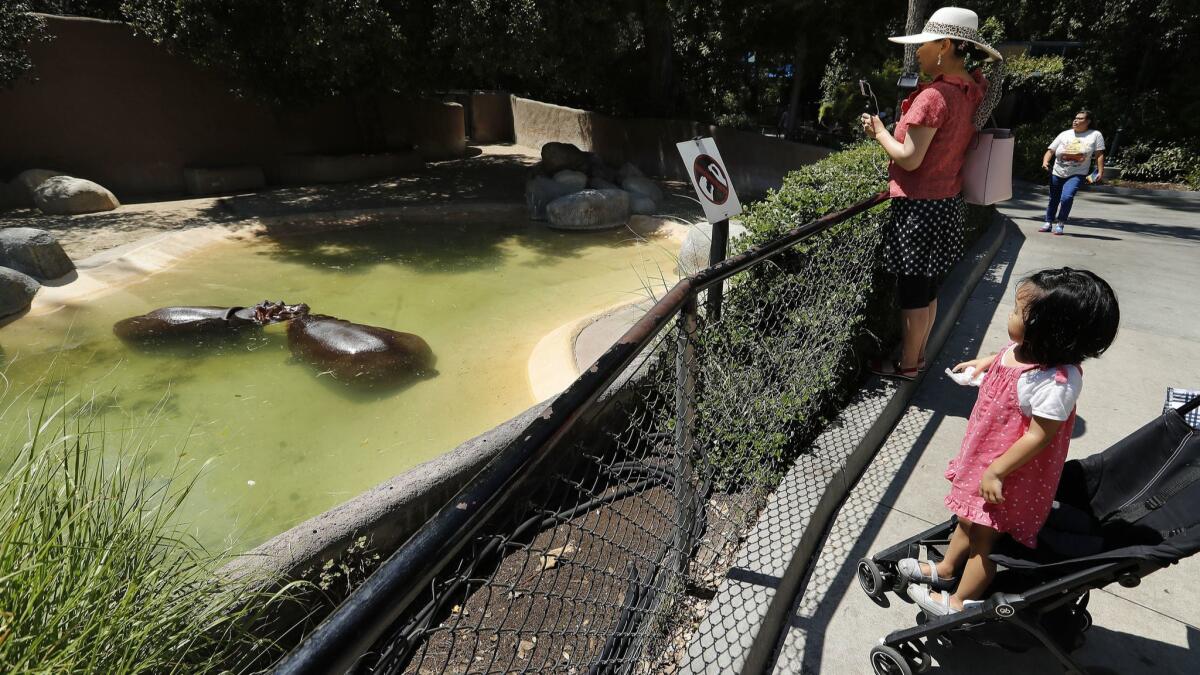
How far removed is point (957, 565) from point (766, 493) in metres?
0.76

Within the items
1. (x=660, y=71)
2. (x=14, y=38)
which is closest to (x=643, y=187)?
(x=660, y=71)

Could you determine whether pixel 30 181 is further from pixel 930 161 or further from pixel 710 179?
pixel 930 161

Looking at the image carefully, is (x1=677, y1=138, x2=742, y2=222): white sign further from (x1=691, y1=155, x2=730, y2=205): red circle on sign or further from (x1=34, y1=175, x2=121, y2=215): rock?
(x1=34, y1=175, x2=121, y2=215): rock

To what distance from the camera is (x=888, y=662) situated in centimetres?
192

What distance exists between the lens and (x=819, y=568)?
7.70 ft

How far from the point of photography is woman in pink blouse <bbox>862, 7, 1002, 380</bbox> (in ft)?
9.41

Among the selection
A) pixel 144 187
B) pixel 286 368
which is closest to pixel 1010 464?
pixel 286 368

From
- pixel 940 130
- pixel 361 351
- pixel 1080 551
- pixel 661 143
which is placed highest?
pixel 940 130

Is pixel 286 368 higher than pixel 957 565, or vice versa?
pixel 957 565

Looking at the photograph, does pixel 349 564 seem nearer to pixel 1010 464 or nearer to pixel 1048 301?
pixel 1010 464

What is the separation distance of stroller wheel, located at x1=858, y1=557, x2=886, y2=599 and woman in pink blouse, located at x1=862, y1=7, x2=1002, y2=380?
1.52 m

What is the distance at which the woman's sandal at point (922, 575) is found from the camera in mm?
2047

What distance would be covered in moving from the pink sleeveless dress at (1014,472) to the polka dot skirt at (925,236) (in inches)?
52.5

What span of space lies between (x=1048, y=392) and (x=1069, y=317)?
8.2 inches
